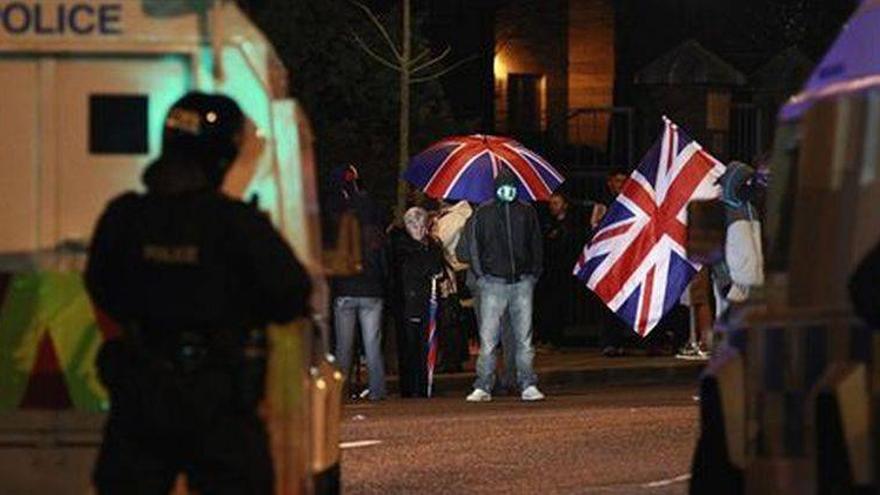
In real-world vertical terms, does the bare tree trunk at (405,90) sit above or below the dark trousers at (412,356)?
above

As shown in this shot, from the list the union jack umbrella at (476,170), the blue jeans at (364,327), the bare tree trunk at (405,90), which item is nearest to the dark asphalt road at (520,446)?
the blue jeans at (364,327)

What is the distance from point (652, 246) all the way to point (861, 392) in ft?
57.5

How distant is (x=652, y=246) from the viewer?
26.8m

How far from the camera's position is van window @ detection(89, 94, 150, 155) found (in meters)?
10.7

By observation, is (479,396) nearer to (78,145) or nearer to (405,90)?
(405,90)

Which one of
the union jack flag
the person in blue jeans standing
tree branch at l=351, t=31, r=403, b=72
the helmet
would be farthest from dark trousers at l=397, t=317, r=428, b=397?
the helmet

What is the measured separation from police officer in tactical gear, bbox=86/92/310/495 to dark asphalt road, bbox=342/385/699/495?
21.3 ft

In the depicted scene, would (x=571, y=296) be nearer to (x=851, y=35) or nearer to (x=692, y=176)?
(x=692, y=176)

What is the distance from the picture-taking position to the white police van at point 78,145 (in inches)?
414

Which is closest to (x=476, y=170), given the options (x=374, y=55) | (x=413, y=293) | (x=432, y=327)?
(x=432, y=327)

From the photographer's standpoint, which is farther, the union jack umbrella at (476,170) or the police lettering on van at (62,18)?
the union jack umbrella at (476,170)

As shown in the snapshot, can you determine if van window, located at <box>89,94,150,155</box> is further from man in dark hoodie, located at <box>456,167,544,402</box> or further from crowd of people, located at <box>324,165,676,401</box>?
man in dark hoodie, located at <box>456,167,544,402</box>

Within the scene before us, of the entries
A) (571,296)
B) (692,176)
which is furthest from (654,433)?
(571,296)

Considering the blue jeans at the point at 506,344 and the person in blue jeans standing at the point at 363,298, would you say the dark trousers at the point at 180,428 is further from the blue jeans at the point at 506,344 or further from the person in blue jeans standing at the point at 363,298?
the blue jeans at the point at 506,344
